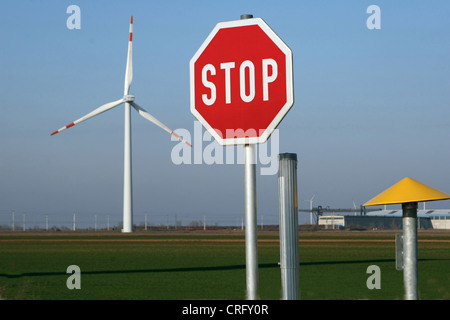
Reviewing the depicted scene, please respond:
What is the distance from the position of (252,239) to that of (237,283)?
1718cm

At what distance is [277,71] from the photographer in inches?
201

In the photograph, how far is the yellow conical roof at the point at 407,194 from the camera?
647cm

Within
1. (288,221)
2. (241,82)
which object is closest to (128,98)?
(288,221)

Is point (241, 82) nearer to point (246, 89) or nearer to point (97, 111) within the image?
point (246, 89)

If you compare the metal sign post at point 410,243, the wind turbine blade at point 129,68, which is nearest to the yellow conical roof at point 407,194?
the metal sign post at point 410,243

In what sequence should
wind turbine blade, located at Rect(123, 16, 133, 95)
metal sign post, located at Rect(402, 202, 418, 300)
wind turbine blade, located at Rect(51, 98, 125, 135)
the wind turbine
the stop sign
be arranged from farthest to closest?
wind turbine blade, located at Rect(123, 16, 133, 95) < the wind turbine < wind turbine blade, located at Rect(51, 98, 125, 135) < metal sign post, located at Rect(402, 202, 418, 300) < the stop sign

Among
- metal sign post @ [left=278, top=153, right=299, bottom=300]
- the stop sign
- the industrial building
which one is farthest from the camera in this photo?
the industrial building

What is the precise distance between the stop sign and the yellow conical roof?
1814 mm

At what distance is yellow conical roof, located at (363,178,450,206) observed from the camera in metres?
6.47

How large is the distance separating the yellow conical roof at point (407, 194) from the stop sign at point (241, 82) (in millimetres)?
1814

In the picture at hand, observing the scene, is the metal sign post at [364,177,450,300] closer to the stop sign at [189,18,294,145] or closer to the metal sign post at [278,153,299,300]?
the metal sign post at [278,153,299,300]

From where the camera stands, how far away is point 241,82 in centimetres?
517

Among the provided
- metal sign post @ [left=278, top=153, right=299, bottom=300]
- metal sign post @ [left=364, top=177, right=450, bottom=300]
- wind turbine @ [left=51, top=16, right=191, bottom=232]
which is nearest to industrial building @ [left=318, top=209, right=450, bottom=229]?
wind turbine @ [left=51, top=16, right=191, bottom=232]

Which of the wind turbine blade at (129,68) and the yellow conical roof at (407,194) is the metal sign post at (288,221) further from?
the wind turbine blade at (129,68)
